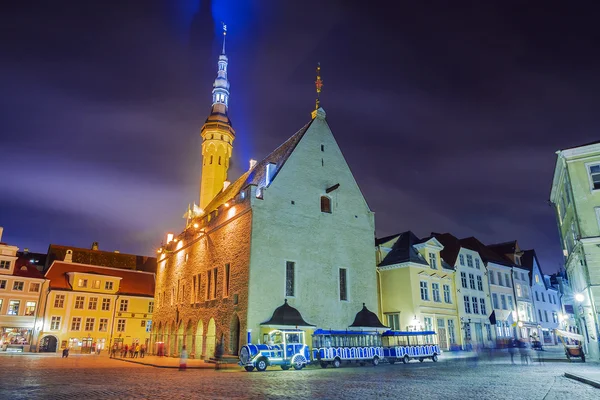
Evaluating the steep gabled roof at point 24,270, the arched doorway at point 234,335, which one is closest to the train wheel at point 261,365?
the arched doorway at point 234,335

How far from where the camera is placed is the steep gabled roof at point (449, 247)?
42.5 meters

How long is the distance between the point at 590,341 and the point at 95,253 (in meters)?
59.8

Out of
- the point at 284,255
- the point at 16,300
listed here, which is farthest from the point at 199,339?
the point at 16,300

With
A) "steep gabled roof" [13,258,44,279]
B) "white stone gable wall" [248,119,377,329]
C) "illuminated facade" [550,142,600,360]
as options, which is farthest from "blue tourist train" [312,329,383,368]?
"steep gabled roof" [13,258,44,279]

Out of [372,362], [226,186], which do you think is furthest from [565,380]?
[226,186]

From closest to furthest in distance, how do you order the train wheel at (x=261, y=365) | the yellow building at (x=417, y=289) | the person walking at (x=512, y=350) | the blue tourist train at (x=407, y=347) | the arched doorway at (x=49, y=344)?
the train wheel at (x=261, y=365)
the person walking at (x=512, y=350)
the blue tourist train at (x=407, y=347)
the yellow building at (x=417, y=289)
the arched doorway at (x=49, y=344)

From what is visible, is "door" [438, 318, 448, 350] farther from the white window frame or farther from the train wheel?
the train wheel

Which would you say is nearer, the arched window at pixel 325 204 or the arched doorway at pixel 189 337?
the arched window at pixel 325 204

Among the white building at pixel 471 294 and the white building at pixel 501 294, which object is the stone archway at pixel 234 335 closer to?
the white building at pixel 471 294

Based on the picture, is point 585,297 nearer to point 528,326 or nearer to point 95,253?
point 528,326

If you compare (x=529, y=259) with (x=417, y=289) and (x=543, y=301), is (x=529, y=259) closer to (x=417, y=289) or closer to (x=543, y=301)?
(x=543, y=301)

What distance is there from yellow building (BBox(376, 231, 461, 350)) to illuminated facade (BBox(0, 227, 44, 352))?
128 ft

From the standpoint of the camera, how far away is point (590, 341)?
1017 inches

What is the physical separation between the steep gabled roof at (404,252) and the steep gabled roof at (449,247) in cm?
426
